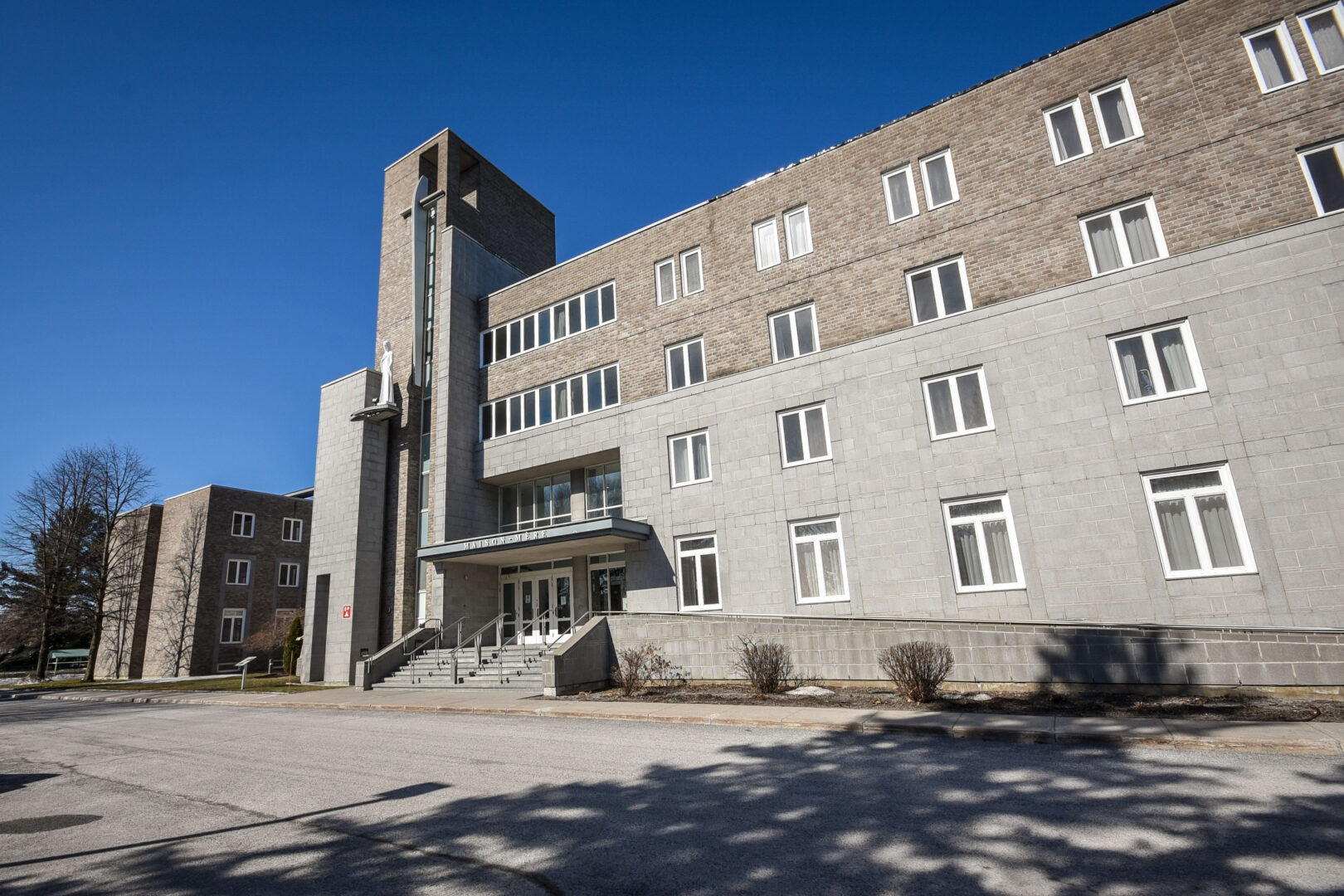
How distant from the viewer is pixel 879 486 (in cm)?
1712

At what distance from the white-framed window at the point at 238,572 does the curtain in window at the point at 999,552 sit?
44397 mm

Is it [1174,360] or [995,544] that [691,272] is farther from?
[1174,360]

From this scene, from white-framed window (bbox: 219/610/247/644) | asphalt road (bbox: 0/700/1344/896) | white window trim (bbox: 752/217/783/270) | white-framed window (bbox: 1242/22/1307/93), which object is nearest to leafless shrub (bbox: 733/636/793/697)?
asphalt road (bbox: 0/700/1344/896)

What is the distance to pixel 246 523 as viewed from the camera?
44.5 metres

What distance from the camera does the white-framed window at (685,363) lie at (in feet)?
70.3

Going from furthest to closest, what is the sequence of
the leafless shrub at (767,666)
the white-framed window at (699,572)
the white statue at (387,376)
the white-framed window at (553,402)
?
the white statue at (387,376) < the white-framed window at (553,402) < the white-framed window at (699,572) < the leafless shrub at (767,666)

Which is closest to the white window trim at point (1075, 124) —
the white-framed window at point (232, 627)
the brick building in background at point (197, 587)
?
the brick building in background at point (197, 587)

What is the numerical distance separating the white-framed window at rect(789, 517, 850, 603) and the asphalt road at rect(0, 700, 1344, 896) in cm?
802

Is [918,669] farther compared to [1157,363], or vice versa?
[1157,363]

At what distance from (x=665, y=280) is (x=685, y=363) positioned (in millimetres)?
3233

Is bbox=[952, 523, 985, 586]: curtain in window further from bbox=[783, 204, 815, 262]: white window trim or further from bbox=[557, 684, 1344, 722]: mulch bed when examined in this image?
bbox=[783, 204, 815, 262]: white window trim

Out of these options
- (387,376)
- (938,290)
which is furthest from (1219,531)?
(387,376)

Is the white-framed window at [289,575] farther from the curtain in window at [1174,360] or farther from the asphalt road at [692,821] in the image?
the curtain in window at [1174,360]

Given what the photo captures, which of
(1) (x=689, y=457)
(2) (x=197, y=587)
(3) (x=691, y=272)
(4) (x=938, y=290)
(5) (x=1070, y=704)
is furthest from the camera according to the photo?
(2) (x=197, y=587)
